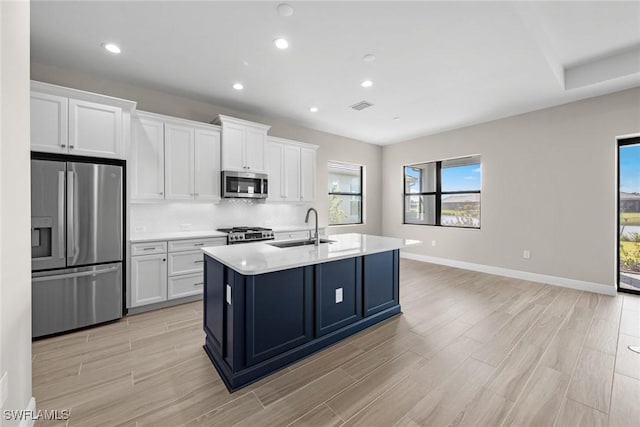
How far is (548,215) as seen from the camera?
14.1 feet

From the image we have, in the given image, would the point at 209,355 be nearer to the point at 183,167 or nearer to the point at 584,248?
the point at 183,167

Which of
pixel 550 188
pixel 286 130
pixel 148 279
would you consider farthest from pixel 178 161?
pixel 550 188

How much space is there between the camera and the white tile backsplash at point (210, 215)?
3.63 meters

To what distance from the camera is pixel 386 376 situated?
197cm

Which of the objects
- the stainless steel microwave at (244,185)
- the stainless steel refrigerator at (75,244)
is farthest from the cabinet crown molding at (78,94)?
the stainless steel microwave at (244,185)

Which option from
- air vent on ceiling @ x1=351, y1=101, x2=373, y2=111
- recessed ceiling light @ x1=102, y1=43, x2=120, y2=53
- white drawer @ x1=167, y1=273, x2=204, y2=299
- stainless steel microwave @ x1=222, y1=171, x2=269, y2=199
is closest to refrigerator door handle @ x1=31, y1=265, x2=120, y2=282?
white drawer @ x1=167, y1=273, x2=204, y2=299

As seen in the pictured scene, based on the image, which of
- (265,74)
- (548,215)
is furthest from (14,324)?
(548,215)

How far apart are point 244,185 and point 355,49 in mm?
2418

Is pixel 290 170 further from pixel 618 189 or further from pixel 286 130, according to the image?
pixel 618 189

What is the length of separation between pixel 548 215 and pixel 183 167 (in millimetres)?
5686

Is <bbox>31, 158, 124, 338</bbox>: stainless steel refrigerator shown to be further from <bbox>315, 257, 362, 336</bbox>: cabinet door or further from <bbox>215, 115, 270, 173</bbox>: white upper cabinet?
<bbox>315, 257, 362, 336</bbox>: cabinet door

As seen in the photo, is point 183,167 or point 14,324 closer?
point 14,324

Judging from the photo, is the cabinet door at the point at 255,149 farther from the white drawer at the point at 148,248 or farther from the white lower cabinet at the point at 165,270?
the white drawer at the point at 148,248

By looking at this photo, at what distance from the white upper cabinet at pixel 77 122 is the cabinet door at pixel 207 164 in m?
0.88
